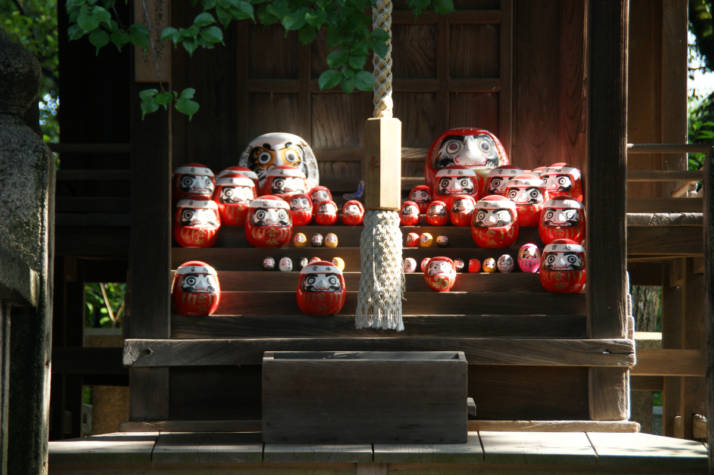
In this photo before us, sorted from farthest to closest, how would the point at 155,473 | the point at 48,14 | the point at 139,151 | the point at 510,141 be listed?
the point at 48,14
the point at 510,141
the point at 139,151
the point at 155,473

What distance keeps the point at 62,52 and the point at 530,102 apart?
391 cm

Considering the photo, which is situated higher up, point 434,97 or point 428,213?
point 434,97

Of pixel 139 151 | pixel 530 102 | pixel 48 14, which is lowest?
pixel 139 151

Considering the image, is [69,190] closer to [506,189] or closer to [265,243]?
[265,243]

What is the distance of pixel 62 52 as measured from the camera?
28.0ft

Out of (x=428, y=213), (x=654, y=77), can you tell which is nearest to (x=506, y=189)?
(x=428, y=213)

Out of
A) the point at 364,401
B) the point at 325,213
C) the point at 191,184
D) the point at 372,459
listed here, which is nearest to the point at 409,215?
the point at 325,213

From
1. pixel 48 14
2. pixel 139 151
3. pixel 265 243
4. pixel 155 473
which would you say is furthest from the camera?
pixel 48 14

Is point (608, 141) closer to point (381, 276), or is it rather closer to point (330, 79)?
point (381, 276)

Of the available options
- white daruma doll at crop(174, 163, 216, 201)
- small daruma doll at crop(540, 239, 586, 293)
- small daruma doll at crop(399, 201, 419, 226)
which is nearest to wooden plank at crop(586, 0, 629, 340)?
small daruma doll at crop(540, 239, 586, 293)

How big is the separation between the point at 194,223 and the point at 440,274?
1.59 meters

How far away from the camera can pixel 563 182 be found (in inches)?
275

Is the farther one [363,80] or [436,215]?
[436,215]

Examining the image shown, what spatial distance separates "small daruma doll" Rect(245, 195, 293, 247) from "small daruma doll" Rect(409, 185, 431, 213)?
3.42ft
